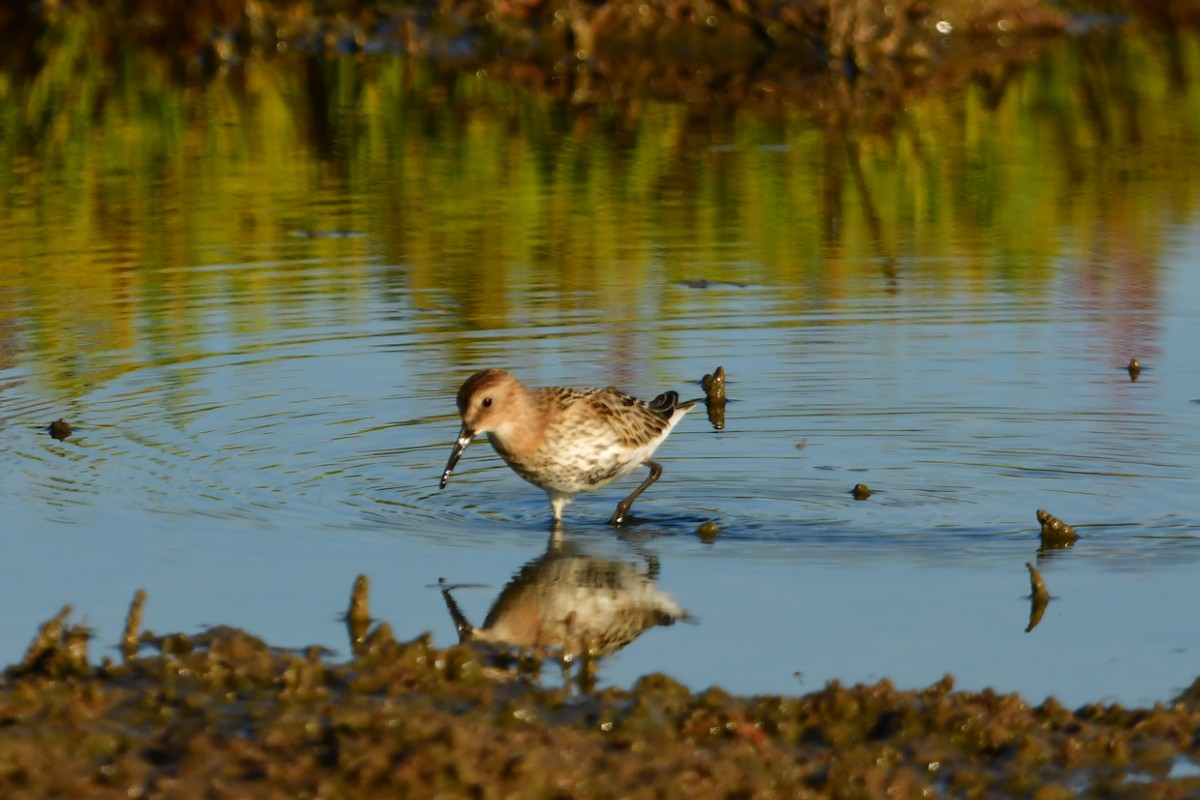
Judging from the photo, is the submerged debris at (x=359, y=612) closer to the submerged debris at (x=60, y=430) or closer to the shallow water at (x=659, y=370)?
the shallow water at (x=659, y=370)

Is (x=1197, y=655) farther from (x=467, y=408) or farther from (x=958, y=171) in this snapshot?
(x=958, y=171)

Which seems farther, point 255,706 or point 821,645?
point 821,645

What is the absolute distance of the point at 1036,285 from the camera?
1345cm

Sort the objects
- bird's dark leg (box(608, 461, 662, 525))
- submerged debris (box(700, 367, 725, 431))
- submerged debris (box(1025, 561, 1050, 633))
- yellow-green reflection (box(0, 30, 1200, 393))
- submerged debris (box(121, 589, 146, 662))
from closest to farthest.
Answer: submerged debris (box(121, 589, 146, 662))
submerged debris (box(1025, 561, 1050, 633))
bird's dark leg (box(608, 461, 662, 525))
submerged debris (box(700, 367, 725, 431))
yellow-green reflection (box(0, 30, 1200, 393))

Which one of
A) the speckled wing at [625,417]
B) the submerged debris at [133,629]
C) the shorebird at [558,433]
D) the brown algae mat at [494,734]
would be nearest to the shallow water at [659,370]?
the shorebird at [558,433]

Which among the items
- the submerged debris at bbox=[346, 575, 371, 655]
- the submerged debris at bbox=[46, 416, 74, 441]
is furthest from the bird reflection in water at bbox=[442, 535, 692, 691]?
the submerged debris at bbox=[46, 416, 74, 441]

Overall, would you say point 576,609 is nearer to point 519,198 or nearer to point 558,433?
point 558,433

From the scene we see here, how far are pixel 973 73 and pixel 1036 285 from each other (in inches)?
436

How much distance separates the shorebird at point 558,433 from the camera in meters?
8.73

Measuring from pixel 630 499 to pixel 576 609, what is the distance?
5.06 feet

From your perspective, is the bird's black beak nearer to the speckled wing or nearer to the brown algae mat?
the speckled wing

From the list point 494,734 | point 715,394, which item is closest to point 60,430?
point 715,394

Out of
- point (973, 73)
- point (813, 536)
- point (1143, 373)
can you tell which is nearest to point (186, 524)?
point (813, 536)

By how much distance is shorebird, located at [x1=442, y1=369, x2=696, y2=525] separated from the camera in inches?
344
